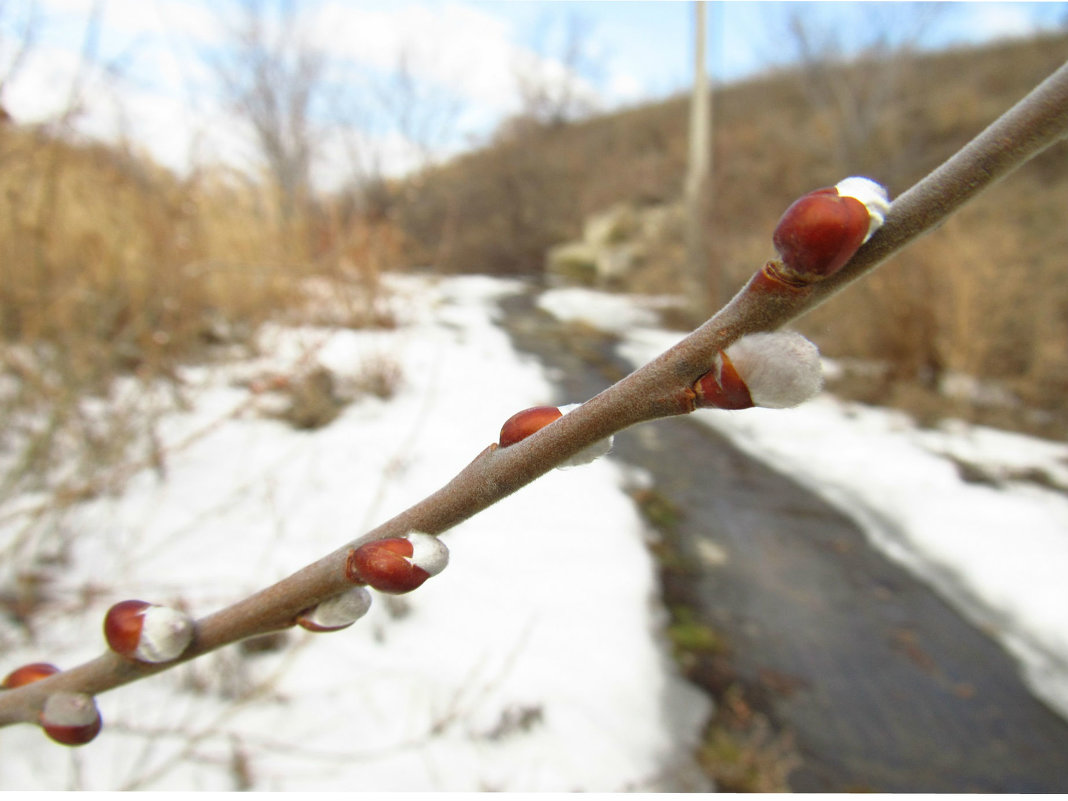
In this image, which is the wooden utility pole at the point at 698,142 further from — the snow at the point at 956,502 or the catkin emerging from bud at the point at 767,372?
the catkin emerging from bud at the point at 767,372

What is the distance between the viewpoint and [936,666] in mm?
1972

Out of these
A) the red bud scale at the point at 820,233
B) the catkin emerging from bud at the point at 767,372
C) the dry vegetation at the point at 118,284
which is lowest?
the dry vegetation at the point at 118,284

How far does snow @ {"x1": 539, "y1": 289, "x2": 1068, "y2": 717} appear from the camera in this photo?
212 centimetres

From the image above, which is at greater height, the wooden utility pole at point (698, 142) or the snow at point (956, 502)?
the wooden utility pole at point (698, 142)

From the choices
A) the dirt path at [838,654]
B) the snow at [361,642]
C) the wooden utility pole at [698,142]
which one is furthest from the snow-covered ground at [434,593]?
the wooden utility pole at [698,142]

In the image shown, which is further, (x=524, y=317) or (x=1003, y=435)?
(x=524, y=317)

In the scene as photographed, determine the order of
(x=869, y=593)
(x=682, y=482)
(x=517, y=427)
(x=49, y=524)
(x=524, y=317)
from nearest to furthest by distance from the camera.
Answer: (x=517, y=427) < (x=49, y=524) < (x=869, y=593) < (x=682, y=482) < (x=524, y=317)

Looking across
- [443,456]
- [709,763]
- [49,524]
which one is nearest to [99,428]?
[49,524]

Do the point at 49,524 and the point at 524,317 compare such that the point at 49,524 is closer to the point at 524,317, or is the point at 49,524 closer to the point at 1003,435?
Answer: the point at 1003,435

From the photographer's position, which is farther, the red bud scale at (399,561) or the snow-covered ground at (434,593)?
the snow-covered ground at (434,593)

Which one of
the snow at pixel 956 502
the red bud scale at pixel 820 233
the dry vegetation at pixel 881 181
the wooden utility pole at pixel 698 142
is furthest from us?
the wooden utility pole at pixel 698 142

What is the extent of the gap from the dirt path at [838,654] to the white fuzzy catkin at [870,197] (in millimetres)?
1733

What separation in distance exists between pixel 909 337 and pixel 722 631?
2961mm

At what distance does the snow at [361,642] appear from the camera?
132cm
